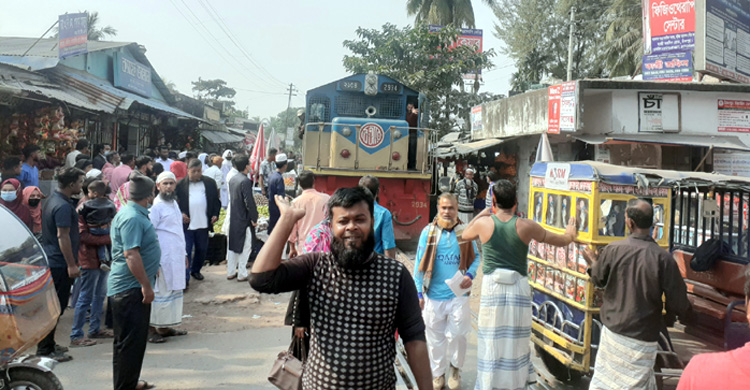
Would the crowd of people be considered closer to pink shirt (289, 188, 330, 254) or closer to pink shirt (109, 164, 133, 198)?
pink shirt (289, 188, 330, 254)

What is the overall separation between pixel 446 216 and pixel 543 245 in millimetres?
1103

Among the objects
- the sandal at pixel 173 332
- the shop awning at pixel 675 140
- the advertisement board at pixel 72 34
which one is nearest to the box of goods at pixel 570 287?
the sandal at pixel 173 332

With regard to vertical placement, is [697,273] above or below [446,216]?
below

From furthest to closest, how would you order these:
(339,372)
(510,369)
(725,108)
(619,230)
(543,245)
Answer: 1. (725,108)
2. (543,245)
3. (619,230)
4. (510,369)
5. (339,372)

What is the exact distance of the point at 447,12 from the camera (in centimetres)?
2788

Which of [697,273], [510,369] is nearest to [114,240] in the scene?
[510,369]

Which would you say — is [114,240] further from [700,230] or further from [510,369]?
[700,230]

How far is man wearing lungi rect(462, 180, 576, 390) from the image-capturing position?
387 cm

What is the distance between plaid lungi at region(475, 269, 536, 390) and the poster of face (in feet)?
2.65

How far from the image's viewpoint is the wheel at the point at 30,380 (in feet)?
10.9

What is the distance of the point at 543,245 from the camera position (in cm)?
493

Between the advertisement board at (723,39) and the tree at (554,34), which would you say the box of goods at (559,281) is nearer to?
the advertisement board at (723,39)

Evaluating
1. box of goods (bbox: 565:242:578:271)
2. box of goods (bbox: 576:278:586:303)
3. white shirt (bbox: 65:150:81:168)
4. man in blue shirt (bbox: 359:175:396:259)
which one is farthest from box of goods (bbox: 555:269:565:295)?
white shirt (bbox: 65:150:81:168)

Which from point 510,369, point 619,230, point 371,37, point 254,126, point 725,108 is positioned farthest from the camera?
point 254,126
